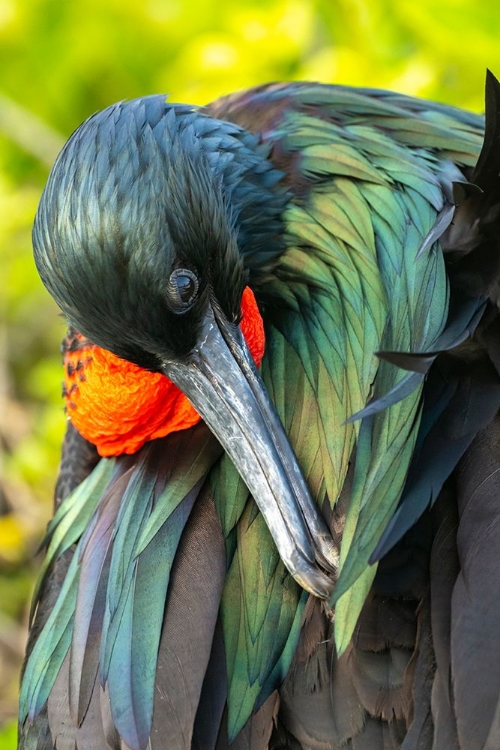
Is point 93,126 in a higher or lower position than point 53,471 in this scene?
higher

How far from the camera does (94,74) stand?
19.9ft

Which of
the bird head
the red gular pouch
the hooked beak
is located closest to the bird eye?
the bird head

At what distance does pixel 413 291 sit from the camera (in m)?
2.73

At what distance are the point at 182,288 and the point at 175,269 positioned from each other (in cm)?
5

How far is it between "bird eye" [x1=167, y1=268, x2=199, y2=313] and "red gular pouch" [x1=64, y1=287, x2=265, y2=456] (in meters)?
0.24

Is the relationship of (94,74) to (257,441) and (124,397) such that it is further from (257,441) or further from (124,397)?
(257,441)

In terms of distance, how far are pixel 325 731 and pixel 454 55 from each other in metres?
2.83

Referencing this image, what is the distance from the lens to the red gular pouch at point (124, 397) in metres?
2.87

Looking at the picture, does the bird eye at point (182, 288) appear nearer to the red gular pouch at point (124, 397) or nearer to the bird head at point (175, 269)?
the bird head at point (175, 269)

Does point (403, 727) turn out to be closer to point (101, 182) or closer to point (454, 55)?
point (101, 182)

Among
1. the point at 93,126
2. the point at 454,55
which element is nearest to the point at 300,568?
the point at 93,126

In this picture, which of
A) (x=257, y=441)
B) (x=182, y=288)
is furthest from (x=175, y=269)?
(x=257, y=441)

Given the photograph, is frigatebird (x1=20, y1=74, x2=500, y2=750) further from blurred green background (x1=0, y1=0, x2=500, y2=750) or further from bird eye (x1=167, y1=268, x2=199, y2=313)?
blurred green background (x1=0, y1=0, x2=500, y2=750)

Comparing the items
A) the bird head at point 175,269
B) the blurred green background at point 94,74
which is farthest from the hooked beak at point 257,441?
the blurred green background at point 94,74
